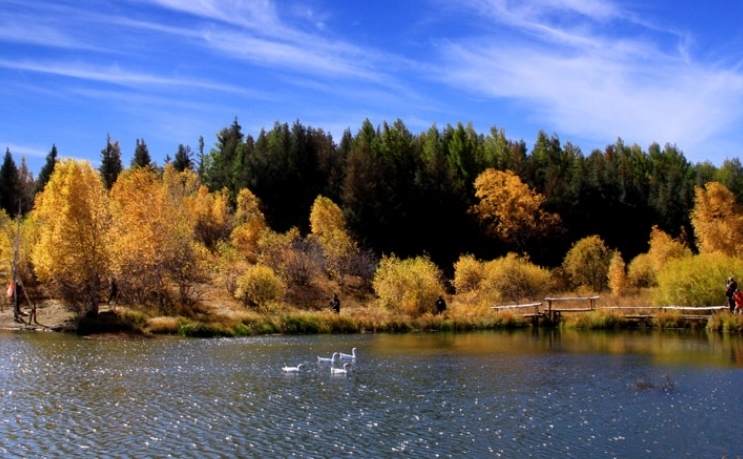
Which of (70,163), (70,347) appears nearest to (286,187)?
(70,163)

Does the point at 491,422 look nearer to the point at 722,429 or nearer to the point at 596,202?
the point at 722,429

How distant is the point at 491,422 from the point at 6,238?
161 ft

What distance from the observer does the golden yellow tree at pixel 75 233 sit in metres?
42.6

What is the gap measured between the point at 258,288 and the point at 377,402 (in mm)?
30624

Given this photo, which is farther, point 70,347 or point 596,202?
point 596,202

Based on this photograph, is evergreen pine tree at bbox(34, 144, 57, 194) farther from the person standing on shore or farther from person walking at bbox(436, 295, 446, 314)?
the person standing on shore

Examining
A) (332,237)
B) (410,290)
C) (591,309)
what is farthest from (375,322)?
(332,237)

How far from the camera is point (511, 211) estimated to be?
74.8 m

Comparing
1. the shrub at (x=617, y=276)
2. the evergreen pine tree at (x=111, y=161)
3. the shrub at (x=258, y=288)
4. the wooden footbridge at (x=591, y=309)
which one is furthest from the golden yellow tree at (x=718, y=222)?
the evergreen pine tree at (x=111, y=161)

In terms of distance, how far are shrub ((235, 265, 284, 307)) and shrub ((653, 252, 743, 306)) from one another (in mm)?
26186

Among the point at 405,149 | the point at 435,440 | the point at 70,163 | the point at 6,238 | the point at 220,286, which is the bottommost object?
the point at 435,440

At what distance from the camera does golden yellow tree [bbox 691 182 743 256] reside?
201 ft

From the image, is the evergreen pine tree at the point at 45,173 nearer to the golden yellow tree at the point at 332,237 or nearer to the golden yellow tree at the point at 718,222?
the golden yellow tree at the point at 332,237

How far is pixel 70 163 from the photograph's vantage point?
4362 centimetres
